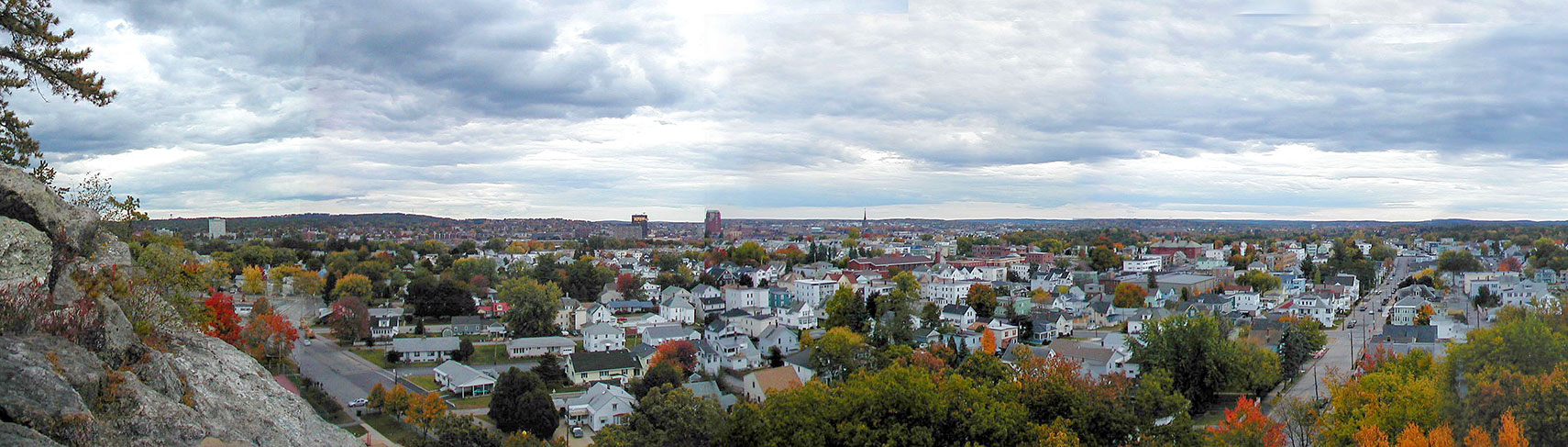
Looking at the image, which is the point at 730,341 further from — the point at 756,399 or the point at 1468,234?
the point at 1468,234

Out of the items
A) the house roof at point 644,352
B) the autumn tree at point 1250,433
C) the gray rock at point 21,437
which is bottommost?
the house roof at point 644,352

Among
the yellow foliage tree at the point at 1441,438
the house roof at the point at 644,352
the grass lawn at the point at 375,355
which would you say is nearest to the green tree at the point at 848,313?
the house roof at the point at 644,352

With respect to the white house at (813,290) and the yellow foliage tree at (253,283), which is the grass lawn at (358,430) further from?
the white house at (813,290)

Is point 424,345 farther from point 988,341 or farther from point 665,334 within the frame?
point 988,341

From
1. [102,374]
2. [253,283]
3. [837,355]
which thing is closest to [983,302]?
[837,355]

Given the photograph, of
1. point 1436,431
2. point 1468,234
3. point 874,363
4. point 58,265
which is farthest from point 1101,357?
point 1468,234
